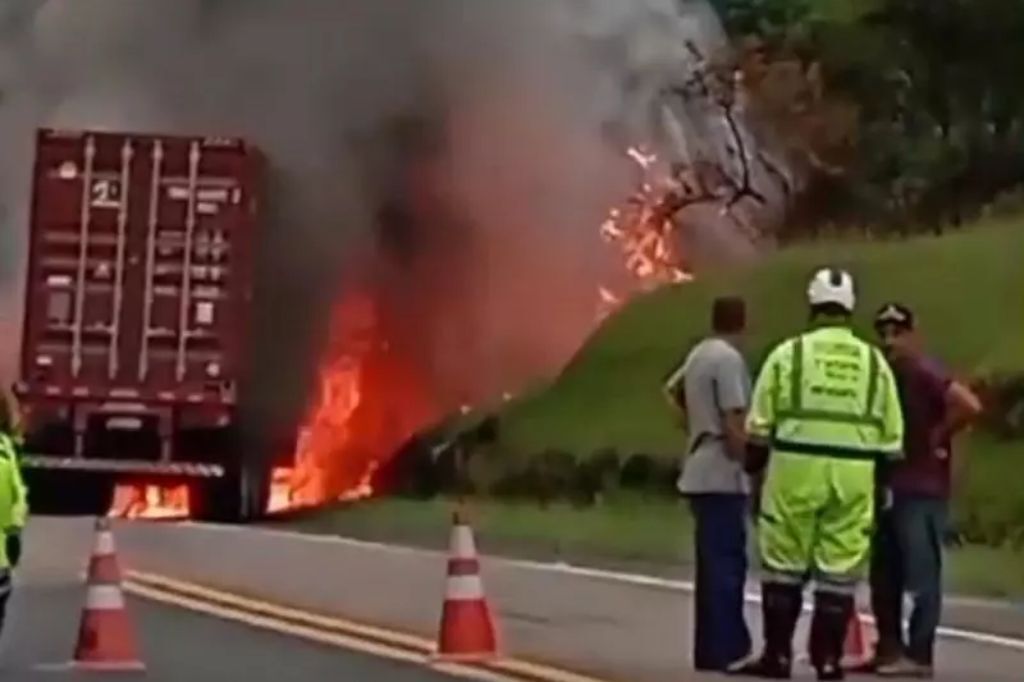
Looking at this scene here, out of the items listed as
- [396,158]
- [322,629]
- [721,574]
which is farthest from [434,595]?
[396,158]

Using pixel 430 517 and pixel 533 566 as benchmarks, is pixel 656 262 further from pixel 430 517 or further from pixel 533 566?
pixel 533 566

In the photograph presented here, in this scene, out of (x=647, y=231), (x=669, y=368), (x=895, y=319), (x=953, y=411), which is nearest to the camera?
(x=953, y=411)

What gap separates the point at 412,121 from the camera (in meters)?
33.4

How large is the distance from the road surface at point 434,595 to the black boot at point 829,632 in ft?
1.25

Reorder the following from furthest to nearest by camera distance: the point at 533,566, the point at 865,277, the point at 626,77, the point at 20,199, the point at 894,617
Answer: the point at 626,77
the point at 20,199
the point at 865,277
the point at 533,566
the point at 894,617

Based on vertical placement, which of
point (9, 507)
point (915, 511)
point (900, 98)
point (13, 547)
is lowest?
point (13, 547)

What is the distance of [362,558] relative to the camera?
72.1ft

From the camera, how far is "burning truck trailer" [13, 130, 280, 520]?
93.6ft

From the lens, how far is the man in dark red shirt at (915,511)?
45.8 feet

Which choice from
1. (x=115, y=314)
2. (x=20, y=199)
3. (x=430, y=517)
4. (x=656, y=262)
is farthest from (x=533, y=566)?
(x=656, y=262)

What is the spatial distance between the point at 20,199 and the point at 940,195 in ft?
35.4

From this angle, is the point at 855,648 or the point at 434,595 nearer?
the point at 855,648

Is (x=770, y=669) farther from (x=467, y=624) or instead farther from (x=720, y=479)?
(x=467, y=624)

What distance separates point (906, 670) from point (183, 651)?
3359 mm
